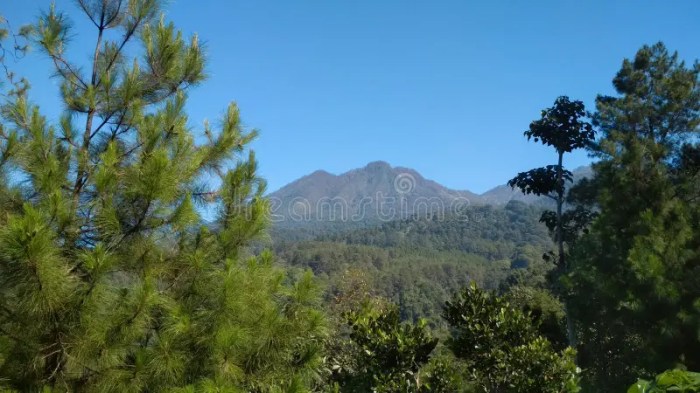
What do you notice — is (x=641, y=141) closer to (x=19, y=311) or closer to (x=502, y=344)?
(x=502, y=344)

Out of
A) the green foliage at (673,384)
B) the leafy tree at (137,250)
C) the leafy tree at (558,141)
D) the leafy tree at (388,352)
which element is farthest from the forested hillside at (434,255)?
the green foliage at (673,384)

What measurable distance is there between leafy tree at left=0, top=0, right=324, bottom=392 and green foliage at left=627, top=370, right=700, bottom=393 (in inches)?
92.2

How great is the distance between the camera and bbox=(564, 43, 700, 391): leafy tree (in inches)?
319

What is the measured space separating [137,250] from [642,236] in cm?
824

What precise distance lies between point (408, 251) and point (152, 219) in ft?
439

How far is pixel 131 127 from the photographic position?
4.02 m

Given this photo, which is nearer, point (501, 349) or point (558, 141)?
point (501, 349)

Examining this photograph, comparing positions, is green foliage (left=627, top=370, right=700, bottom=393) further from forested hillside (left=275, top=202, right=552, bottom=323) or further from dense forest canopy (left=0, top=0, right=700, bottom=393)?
forested hillside (left=275, top=202, right=552, bottom=323)

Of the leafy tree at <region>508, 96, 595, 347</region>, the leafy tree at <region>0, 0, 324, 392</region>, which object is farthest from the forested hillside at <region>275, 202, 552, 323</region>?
the leafy tree at <region>0, 0, 324, 392</region>

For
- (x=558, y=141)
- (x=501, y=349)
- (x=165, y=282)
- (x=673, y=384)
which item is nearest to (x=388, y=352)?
(x=501, y=349)

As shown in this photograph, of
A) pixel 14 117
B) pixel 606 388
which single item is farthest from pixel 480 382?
pixel 606 388

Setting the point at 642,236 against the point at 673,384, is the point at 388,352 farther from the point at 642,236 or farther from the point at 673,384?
the point at 642,236

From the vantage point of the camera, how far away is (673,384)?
135 cm

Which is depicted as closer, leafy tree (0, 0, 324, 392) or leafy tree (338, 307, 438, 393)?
leafy tree (0, 0, 324, 392)
